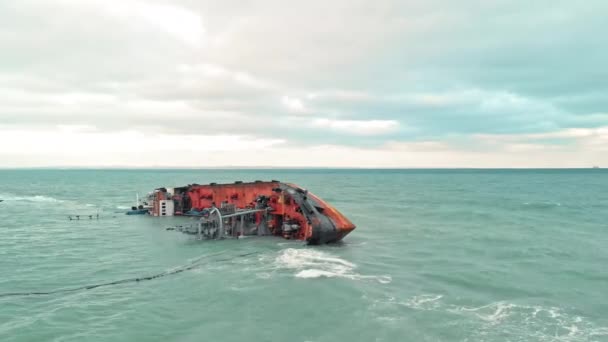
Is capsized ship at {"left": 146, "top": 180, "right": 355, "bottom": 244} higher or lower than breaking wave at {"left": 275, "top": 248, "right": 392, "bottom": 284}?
higher

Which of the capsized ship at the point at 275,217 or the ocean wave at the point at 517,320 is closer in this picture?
the ocean wave at the point at 517,320

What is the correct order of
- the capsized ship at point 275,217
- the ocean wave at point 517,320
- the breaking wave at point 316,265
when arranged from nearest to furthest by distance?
the ocean wave at point 517,320, the breaking wave at point 316,265, the capsized ship at point 275,217

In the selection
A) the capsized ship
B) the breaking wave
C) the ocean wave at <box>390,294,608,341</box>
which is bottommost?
the ocean wave at <box>390,294,608,341</box>

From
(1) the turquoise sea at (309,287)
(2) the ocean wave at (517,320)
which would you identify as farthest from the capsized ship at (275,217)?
(2) the ocean wave at (517,320)

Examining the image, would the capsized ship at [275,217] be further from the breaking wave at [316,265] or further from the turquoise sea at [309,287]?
the breaking wave at [316,265]

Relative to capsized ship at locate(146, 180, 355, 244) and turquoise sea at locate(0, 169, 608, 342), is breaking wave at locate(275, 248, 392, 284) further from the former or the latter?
capsized ship at locate(146, 180, 355, 244)

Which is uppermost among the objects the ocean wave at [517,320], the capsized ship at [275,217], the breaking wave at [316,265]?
the capsized ship at [275,217]

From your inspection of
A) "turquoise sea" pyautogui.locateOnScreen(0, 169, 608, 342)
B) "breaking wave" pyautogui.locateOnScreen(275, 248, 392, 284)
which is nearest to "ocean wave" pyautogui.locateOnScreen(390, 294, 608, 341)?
"turquoise sea" pyautogui.locateOnScreen(0, 169, 608, 342)

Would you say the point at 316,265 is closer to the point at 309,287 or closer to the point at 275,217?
the point at 309,287

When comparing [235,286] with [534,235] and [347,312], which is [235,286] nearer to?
[347,312]
